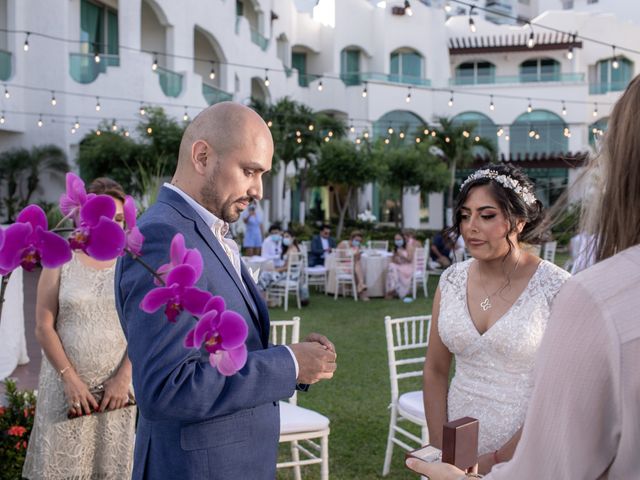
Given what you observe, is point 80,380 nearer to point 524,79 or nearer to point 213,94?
point 213,94

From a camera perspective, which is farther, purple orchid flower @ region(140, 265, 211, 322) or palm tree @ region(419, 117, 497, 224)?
palm tree @ region(419, 117, 497, 224)

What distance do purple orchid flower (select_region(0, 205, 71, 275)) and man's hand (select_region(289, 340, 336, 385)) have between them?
949 mm

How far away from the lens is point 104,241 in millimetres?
955

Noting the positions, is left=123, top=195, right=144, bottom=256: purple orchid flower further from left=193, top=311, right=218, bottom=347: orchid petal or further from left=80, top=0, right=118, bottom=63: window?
left=80, top=0, right=118, bottom=63: window

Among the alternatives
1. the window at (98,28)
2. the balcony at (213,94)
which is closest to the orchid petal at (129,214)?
the window at (98,28)

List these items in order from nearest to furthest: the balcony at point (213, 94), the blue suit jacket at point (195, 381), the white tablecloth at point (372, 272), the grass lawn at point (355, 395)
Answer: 1. the blue suit jacket at point (195, 381)
2. the grass lawn at point (355, 395)
3. the white tablecloth at point (372, 272)
4. the balcony at point (213, 94)

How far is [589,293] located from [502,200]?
5.99ft

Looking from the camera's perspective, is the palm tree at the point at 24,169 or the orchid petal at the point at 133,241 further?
the palm tree at the point at 24,169

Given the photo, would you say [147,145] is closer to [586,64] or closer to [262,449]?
[262,449]

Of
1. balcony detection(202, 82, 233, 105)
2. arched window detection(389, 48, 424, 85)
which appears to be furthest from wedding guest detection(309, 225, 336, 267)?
arched window detection(389, 48, 424, 85)

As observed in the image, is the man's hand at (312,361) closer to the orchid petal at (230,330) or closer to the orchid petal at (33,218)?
the orchid petal at (230,330)

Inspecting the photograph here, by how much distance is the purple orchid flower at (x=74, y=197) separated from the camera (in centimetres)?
108

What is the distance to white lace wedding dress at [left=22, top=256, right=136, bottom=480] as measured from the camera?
9.26 feet

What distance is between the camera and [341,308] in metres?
11.7
